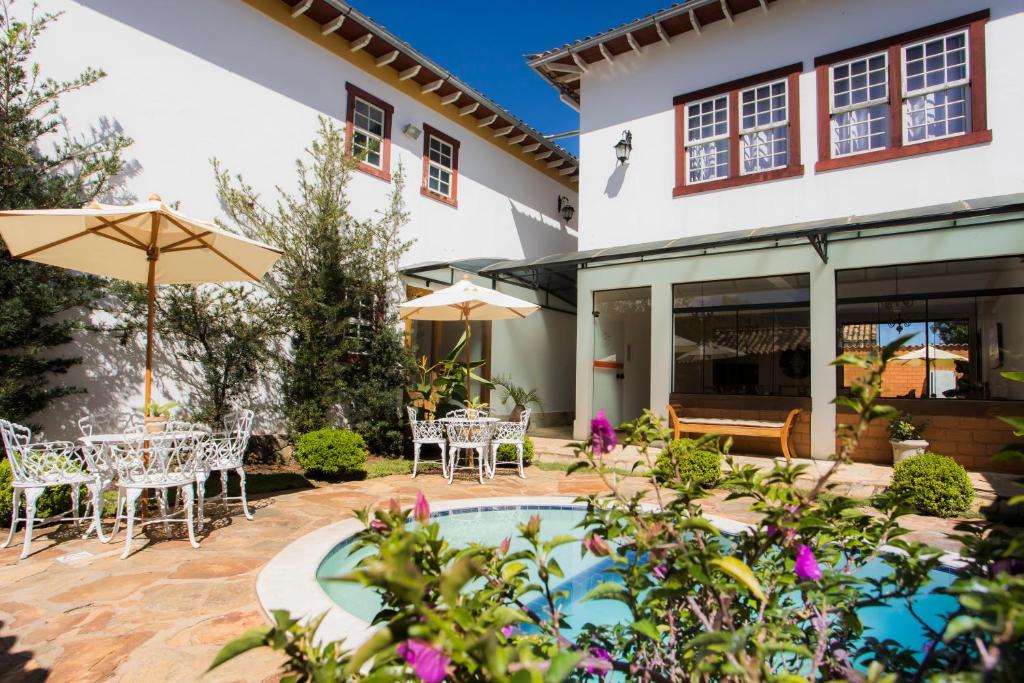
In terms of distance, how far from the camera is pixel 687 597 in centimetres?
142

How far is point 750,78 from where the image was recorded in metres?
9.85

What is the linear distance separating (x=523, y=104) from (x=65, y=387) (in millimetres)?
11728

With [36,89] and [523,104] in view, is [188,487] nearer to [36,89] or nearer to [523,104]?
[36,89]

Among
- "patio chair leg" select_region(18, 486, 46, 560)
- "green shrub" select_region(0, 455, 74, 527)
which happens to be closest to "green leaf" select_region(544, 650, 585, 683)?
"patio chair leg" select_region(18, 486, 46, 560)

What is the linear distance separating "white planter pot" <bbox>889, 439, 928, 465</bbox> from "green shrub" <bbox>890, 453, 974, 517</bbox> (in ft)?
5.63

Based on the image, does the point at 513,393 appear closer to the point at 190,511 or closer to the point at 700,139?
the point at 700,139

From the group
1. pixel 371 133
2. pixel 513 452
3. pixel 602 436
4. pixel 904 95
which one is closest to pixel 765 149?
pixel 904 95

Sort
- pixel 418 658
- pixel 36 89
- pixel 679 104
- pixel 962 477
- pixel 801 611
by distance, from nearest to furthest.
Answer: pixel 418 658 < pixel 801 611 < pixel 962 477 < pixel 36 89 < pixel 679 104

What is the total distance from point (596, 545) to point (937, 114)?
10035 mm

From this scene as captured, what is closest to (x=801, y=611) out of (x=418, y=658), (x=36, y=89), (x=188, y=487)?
(x=418, y=658)

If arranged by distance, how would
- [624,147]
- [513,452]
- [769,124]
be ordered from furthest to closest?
[624,147] → [769,124] → [513,452]

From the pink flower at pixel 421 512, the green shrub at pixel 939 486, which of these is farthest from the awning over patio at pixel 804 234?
the pink flower at pixel 421 512

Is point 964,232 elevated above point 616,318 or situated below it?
above

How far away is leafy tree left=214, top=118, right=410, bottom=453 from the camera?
844 centimetres
